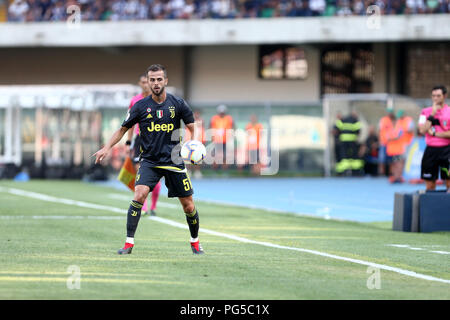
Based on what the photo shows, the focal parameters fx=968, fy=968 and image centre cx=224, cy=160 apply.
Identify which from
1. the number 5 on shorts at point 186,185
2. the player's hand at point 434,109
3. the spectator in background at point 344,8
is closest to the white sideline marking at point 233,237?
the number 5 on shorts at point 186,185

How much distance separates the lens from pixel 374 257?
33.8 ft

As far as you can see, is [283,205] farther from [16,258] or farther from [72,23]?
[72,23]

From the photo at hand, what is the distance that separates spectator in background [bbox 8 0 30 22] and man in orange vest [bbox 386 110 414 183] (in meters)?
17.7

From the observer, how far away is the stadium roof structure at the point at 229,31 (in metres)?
36.0

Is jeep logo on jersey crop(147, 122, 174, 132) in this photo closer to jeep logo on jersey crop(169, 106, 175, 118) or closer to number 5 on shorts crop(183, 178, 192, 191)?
jeep logo on jersey crop(169, 106, 175, 118)

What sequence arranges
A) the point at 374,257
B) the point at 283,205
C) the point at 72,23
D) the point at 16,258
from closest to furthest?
the point at 16,258, the point at 374,257, the point at 283,205, the point at 72,23

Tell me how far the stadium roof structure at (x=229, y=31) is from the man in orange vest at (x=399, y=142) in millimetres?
8110

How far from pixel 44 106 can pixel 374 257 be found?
23.8 metres

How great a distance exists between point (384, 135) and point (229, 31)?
10.7m

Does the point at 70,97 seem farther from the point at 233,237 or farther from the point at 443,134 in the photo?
the point at 233,237

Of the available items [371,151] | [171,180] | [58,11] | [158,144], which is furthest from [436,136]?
[58,11]

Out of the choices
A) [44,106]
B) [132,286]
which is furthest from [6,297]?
[44,106]

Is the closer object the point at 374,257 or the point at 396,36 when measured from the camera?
the point at 374,257

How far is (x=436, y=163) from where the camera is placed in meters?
15.9
